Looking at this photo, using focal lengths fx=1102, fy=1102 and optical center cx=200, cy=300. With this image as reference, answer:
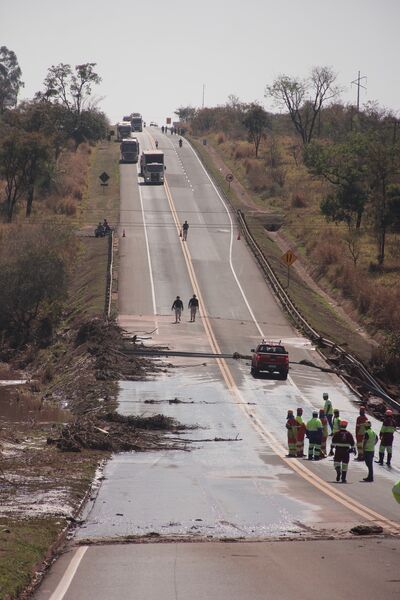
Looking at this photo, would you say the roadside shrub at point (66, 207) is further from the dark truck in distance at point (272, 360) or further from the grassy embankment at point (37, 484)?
the dark truck in distance at point (272, 360)

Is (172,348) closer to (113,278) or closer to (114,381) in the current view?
(114,381)

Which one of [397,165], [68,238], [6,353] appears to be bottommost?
[6,353]

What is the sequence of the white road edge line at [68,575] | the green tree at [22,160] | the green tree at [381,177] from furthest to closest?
the green tree at [22,160]
the green tree at [381,177]
the white road edge line at [68,575]

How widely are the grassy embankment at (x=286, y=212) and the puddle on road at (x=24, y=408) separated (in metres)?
16.8

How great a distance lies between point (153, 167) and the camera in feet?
346

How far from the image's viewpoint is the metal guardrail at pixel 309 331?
143 ft

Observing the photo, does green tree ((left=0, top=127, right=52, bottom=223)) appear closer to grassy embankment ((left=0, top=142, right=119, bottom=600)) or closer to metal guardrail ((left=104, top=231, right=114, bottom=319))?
metal guardrail ((left=104, top=231, right=114, bottom=319))

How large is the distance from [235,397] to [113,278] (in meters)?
26.2

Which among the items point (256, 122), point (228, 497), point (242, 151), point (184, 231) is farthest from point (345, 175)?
point (228, 497)

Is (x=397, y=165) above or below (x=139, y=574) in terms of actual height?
above

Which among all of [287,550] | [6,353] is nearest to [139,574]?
[287,550]

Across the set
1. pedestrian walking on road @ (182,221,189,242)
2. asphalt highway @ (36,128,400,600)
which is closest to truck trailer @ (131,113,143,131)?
pedestrian walking on road @ (182,221,189,242)

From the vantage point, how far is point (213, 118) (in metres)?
178

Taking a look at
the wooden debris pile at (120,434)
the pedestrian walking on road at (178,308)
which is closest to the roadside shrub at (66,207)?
the pedestrian walking on road at (178,308)
